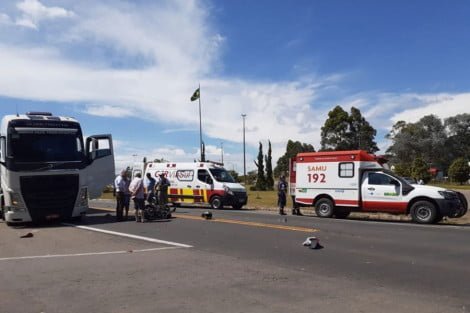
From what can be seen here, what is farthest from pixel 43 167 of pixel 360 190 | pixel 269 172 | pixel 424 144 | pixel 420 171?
pixel 424 144

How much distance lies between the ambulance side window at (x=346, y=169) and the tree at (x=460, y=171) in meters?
60.6

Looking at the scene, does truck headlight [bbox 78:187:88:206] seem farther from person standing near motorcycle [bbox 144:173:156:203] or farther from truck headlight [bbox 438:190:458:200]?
truck headlight [bbox 438:190:458:200]

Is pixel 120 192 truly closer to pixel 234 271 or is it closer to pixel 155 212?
pixel 155 212

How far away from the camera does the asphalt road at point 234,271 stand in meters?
6.56

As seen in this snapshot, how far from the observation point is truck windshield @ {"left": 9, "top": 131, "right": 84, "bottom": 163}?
50.6ft

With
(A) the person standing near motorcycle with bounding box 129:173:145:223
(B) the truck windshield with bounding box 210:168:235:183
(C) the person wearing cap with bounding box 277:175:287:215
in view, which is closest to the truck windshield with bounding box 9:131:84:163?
(A) the person standing near motorcycle with bounding box 129:173:145:223

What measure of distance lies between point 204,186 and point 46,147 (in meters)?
11.4

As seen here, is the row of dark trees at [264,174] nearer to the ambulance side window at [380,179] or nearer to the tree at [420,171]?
the tree at [420,171]

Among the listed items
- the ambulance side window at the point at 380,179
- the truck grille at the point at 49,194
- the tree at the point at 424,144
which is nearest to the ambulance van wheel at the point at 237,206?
the ambulance side window at the point at 380,179

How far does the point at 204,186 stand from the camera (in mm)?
26406

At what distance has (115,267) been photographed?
898cm

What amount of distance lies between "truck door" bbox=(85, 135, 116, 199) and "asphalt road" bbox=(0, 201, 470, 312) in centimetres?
341

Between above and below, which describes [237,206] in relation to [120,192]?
below

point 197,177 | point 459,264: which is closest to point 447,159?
point 197,177
